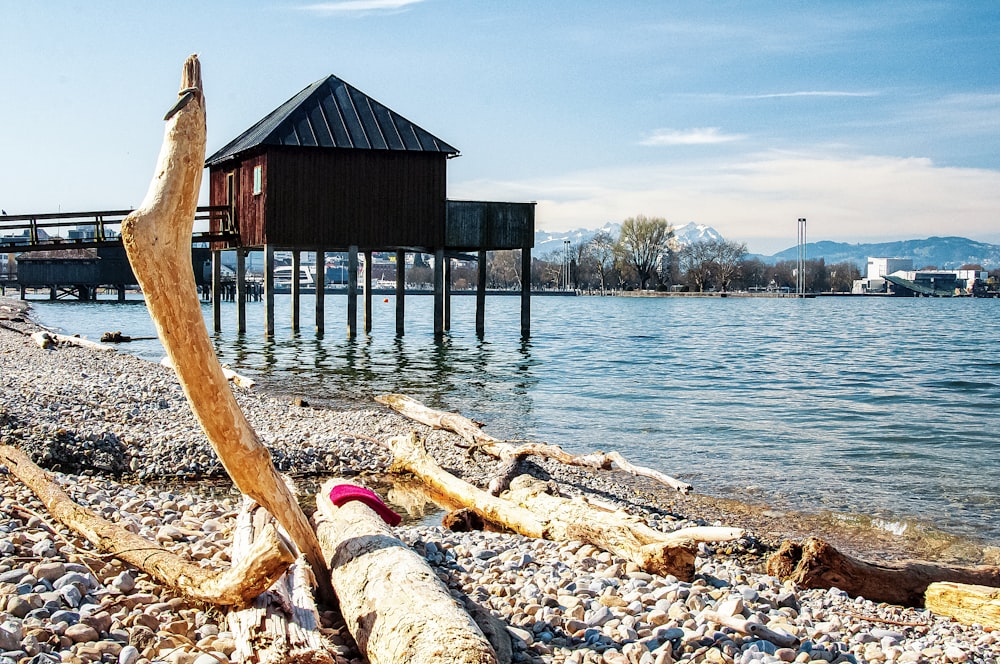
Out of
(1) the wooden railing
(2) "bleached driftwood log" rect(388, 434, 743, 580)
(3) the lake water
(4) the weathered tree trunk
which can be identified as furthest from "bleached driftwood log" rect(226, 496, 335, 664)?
(1) the wooden railing

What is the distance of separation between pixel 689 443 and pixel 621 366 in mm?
14480

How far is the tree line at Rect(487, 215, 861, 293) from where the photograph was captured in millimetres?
147000

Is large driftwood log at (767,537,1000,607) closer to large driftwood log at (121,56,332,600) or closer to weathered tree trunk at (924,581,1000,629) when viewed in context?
weathered tree trunk at (924,581,1000,629)

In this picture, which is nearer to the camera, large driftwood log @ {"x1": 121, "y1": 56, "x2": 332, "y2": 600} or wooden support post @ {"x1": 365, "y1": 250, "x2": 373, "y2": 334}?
large driftwood log @ {"x1": 121, "y1": 56, "x2": 332, "y2": 600}

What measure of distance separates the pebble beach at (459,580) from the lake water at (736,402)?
220 centimetres

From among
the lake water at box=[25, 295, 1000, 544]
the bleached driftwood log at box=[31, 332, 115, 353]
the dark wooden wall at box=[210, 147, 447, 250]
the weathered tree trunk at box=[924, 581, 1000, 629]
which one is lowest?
the lake water at box=[25, 295, 1000, 544]

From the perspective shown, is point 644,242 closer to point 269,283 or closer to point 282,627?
point 269,283

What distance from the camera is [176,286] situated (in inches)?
195

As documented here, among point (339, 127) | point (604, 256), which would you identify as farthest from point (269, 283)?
point (604, 256)

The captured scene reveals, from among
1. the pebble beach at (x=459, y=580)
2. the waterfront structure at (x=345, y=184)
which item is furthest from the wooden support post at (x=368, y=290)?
the pebble beach at (x=459, y=580)

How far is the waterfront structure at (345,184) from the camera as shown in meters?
27.8

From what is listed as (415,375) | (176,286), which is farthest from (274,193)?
(176,286)

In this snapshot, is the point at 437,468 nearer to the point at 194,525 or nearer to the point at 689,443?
the point at 194,525

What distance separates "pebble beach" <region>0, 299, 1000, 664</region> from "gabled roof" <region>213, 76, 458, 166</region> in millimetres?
17592
